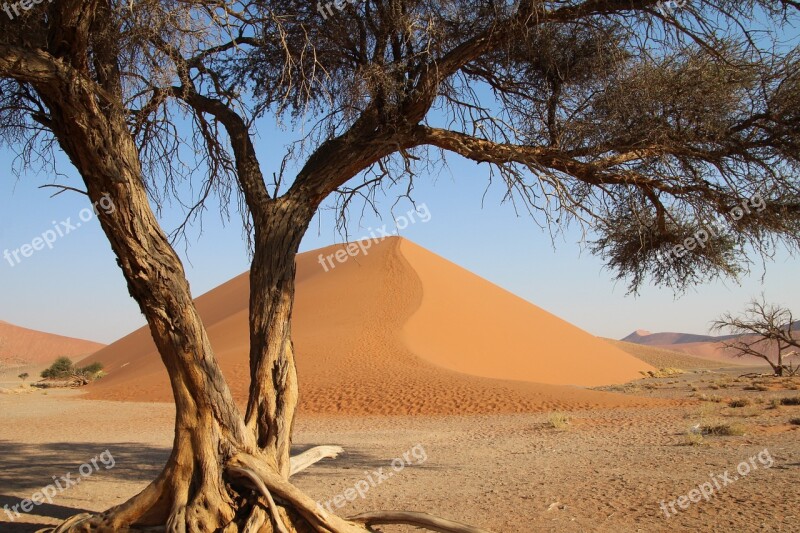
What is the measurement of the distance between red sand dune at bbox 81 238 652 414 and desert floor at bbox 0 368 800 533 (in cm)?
389

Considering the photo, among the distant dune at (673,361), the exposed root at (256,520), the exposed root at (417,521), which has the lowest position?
the distant dune at (673,361)

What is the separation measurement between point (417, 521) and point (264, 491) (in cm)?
125

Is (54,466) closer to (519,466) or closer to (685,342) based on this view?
(519,466)

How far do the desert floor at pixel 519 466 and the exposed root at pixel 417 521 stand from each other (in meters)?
0.97

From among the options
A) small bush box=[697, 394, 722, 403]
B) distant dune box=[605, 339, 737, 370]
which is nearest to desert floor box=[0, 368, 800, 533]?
small bush box=[697, 394, 722, 403]

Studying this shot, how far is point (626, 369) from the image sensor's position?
44.0 m

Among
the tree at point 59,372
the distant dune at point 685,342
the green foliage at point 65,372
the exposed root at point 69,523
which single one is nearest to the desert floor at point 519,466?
the exposed root at point 69,523

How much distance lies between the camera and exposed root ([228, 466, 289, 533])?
4.72 meters

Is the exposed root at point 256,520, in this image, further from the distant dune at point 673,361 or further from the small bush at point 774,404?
the distant dune at point 673,361

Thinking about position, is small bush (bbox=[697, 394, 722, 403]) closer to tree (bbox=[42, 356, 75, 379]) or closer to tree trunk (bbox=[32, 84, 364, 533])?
tree trunk (bbox=[32, 84, 364, 533])

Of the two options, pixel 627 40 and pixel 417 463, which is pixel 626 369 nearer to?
pixel 417 463

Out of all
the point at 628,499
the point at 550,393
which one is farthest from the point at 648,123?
the point at 550,393

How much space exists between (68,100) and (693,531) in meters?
6.20

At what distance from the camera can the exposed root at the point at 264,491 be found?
4.72 metres
